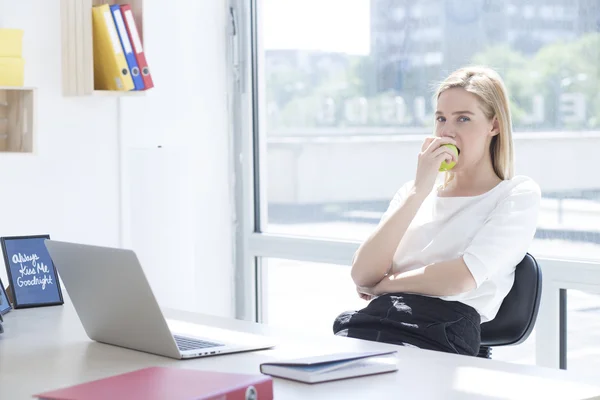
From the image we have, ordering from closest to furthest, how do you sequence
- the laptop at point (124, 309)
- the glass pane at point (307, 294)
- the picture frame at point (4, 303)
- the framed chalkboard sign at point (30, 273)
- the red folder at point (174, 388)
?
the red folder at point (174, 388) → the laptop at point (124, 309) → the picture frame at point (4, 303) → the framed chalkboard sign at point (30, 273) → the glass pane at point (307, 294)

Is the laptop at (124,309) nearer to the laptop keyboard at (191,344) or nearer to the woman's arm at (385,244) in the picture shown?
the laptop keyboard at (191,344)

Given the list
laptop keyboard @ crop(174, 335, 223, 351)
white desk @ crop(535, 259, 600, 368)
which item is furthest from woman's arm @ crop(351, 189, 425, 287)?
white desk @ crop(535, 259, 600, 368)

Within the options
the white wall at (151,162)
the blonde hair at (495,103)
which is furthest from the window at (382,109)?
the blonde hair at (495,103)

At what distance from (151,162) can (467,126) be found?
1.69m

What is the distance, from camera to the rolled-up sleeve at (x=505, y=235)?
244 cm

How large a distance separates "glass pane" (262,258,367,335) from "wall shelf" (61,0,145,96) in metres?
1.17

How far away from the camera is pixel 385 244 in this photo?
262 cm

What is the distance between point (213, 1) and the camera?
425 centimetres

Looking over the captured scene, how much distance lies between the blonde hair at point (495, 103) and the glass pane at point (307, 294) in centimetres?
138

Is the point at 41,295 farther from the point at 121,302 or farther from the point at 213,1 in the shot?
the point at 213,1

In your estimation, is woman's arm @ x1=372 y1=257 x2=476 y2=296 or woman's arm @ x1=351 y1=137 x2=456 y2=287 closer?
woman's arm @ x1=372 y1=257 x2=476 y2=296

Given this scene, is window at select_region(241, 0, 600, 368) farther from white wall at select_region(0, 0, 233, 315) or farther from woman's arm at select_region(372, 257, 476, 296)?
woman's arm at select_region(372, 257, 476, 296)

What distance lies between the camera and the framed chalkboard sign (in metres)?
2.58

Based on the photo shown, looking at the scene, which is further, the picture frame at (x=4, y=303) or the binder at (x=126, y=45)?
the binder at (x=126, y=45)
